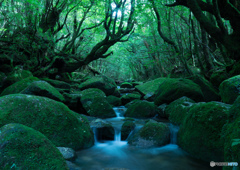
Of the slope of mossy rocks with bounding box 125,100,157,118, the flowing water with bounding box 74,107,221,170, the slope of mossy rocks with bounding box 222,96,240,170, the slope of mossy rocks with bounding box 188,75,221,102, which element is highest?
the slope of mossy rocks with bounding box 188,75,221,102

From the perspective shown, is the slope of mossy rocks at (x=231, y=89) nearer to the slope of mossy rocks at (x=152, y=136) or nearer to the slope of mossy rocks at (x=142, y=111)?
the slope of mossy rocks at (x=152, y=136)

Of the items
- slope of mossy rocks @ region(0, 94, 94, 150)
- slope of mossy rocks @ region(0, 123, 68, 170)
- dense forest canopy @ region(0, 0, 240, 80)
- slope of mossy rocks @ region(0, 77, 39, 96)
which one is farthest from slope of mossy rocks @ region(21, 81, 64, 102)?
slope of mossy rocks @ region(0, 123, 68, 170)

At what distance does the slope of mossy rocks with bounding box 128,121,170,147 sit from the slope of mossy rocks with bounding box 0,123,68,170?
2683 millimetres

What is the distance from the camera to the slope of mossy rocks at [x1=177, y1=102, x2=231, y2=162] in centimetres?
360

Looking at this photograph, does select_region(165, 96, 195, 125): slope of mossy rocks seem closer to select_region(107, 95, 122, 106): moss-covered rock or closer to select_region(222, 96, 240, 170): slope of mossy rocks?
select_region(222, 96, 240, 170): slope of mossy rocks

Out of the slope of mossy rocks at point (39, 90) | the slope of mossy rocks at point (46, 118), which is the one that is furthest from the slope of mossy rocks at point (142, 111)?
the slope of mossy rocks at point (46, 118)

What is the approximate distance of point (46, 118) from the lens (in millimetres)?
4148

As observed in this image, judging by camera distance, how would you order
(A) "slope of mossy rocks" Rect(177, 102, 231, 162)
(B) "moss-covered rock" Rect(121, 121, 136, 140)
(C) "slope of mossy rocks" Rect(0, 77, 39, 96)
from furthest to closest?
1. (C) "slope of mossy rocks" Rect(0, 77, 39, 96)
2. (B) "moss-covered rock" Rect(121, 121, 136, 140)
3. (A) "slope of mossy rocks" Rect(177, 102, 231, 162)

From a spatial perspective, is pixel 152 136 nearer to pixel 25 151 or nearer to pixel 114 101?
pixel 25 151

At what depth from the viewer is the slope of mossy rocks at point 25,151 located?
234cm

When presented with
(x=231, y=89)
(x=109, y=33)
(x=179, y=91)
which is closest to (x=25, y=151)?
(x=231, y=89)

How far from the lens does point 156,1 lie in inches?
384

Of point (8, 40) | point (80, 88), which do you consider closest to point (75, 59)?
point (80, 88)

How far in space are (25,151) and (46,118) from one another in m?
1.74
